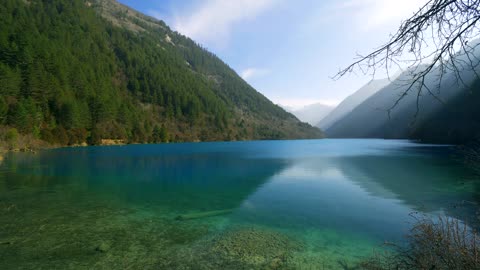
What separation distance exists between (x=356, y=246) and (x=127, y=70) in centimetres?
16755

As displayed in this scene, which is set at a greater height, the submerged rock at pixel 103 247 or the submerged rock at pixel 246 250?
the submerged rock at pixel 103 247

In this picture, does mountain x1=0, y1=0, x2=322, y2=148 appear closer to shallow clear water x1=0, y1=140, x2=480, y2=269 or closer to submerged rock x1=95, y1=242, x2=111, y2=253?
shallow clear water x1=0, y1=140, x2=480, y2=269

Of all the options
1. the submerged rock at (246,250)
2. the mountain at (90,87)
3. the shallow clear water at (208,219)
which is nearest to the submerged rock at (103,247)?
the shallow clear water at (208,219)

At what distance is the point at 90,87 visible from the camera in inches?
4109

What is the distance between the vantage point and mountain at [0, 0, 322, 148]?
7738 centimetres

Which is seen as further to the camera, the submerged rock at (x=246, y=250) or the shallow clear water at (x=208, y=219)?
the shallow clear water at (x=208, y=219)

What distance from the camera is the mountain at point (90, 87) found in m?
77.4

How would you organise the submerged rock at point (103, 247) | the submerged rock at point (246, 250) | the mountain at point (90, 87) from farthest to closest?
1. the mountain at point (90, 87)
2. the submerged rock at point (103, 247)
3. the submerged rock at point (246, 250)

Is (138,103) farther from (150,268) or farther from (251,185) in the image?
(150,268)

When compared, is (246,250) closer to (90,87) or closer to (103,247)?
(103,247)

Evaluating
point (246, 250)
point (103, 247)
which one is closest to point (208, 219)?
point (246, 250)

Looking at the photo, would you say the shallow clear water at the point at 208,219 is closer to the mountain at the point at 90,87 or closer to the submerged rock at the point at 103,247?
the submerged rock at the point at 103,247

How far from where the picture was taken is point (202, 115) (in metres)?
164

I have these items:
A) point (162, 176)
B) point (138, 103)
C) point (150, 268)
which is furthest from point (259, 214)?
point (138, 103)
